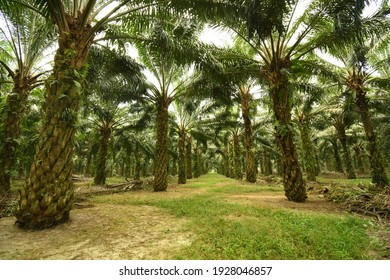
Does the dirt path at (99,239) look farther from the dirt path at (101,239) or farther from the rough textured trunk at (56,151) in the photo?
the rough textured trunk at (56,151)

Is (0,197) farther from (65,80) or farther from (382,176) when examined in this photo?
(382,176)

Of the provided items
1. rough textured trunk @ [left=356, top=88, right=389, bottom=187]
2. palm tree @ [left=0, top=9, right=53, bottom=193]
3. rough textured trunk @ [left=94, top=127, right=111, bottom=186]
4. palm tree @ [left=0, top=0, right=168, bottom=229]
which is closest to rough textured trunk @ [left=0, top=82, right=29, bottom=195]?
Result: palm tree @ [left=0, top=9, right=53, bottom=193]

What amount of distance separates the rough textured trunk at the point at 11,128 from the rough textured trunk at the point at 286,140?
28.7 feet

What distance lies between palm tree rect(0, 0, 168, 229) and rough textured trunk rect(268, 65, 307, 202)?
612 centimetres

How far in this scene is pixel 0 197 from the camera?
6551 millimetres

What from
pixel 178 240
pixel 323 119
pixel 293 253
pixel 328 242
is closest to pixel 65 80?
pixel 178 240

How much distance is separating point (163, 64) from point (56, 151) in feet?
25.9

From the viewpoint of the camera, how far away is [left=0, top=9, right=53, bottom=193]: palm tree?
736 centimetres

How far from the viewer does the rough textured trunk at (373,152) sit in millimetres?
10781

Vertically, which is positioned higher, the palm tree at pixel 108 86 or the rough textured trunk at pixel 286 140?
the palm tree at pixel 108 86

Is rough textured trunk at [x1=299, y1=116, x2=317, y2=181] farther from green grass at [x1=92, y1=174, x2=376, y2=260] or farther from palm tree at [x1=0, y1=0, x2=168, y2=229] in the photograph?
palm tree at [x1=0, y1=0, x2=168, y2=229]

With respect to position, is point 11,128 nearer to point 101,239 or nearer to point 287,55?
point 101,239

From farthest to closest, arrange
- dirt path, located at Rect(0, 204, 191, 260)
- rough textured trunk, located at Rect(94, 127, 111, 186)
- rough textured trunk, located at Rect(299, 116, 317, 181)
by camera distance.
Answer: rough textured trunk, located at Rect(299, 116, 317, 181)
rough textured trunk, located at Rect(94, 127, 111, 186)
dirt path, located at Rect(0, 204, 191, 260)

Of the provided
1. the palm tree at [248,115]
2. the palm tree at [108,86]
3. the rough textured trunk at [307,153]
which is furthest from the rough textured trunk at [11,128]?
the rough textured trunk at [307,153]
